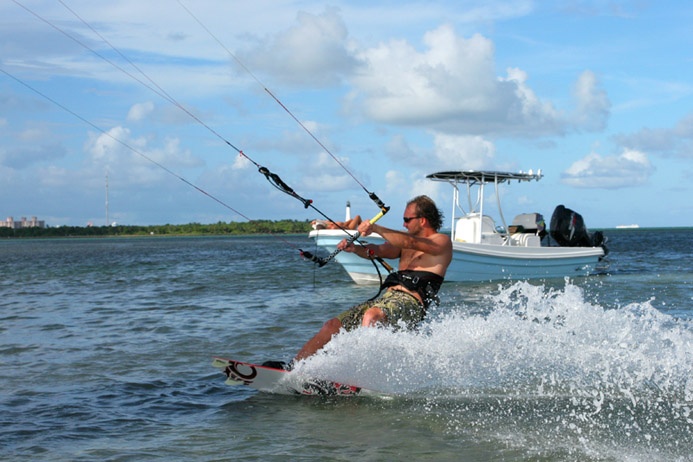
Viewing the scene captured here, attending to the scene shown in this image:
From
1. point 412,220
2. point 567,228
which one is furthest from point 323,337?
point 567,228

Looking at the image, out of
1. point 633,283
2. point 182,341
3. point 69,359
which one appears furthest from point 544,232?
point 69,359

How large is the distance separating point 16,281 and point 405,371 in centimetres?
2435

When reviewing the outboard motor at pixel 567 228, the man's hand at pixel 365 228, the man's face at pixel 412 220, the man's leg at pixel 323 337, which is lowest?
the man's leg at pixel 323 337

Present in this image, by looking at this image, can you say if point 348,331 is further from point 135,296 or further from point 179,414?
point 135,296

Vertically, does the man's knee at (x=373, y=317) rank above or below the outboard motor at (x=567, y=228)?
below

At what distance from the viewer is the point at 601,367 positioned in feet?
25.2

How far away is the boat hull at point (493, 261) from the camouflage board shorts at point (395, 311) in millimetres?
12289

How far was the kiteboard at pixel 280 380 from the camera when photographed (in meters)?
7.66

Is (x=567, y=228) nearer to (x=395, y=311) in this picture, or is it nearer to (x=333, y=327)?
(x=395, y=311)

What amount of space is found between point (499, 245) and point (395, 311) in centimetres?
1510

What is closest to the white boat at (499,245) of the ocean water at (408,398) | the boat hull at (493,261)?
the boat hull at (493,261)

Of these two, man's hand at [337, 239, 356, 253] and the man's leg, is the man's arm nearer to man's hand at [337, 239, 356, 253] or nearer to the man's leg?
man's hand at [337, 239, 356, 253]

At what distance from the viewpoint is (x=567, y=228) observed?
2534 centimetres

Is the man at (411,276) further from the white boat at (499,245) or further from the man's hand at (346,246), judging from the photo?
the white boat at (499,245)
